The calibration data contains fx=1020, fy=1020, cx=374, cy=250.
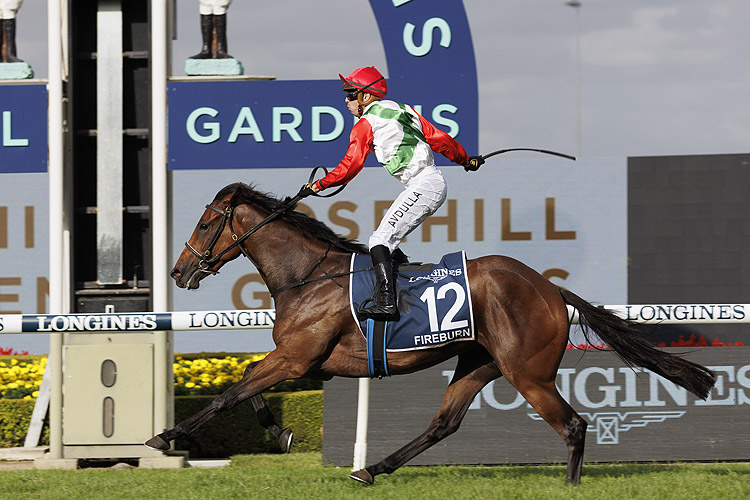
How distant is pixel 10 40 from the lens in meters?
7.44

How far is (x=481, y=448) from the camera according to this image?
19.9 ft

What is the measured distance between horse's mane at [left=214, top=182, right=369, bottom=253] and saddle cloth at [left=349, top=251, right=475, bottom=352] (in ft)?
1.07

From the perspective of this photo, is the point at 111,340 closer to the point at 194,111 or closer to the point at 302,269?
the point at 194,111

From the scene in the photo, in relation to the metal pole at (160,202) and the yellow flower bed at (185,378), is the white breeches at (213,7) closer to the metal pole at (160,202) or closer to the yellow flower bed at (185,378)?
the metal pole at (160,202)

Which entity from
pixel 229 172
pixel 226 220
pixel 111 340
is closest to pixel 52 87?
pixel 111 340

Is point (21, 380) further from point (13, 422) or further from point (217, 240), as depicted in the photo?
point (217, 240)

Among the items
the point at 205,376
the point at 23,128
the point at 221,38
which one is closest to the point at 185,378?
the point at 205,376

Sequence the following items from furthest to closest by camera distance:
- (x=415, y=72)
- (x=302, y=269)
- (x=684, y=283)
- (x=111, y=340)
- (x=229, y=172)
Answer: (x=229, y=172) → (x=684, y=283) → (x=415, y=72) → (x=111, y=340) → (x=302, y=269)

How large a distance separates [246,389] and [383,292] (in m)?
0.79

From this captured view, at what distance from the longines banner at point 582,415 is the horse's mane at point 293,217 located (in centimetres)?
120

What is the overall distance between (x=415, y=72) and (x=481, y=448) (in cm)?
260

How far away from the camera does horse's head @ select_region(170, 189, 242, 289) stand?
5.12 metres

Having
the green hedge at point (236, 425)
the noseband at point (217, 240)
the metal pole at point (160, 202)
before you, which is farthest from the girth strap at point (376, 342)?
the green hedge at point (236, 425)

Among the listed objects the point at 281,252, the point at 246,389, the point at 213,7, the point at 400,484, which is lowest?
the point at 400,484
